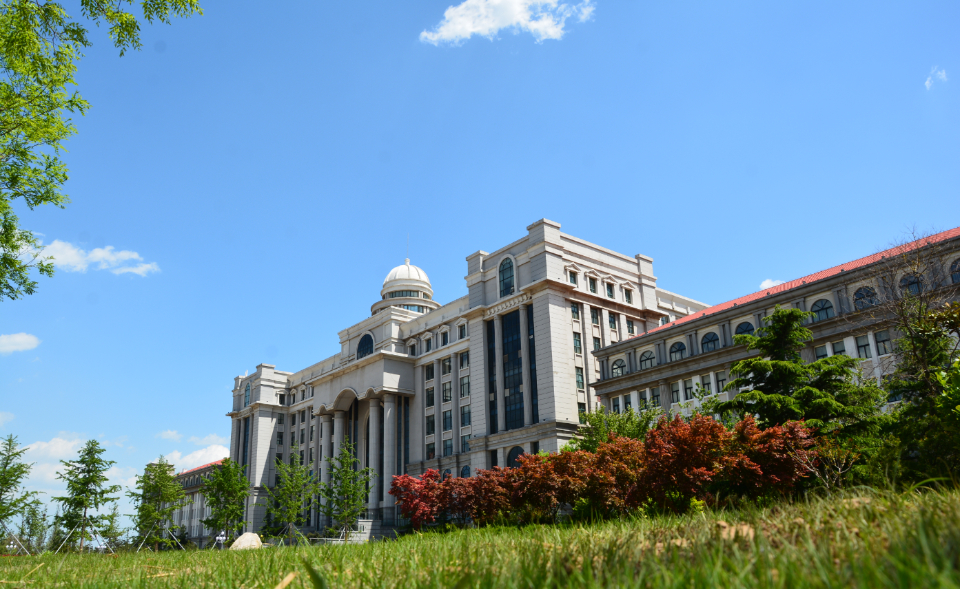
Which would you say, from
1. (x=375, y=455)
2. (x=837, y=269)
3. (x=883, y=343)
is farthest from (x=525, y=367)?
(x=883, y=343)

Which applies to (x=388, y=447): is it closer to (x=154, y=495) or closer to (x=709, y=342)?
(x=154, y=495)

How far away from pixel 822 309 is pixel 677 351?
9791 millimetres

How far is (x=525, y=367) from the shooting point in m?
52.1

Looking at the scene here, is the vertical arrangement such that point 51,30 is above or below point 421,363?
below

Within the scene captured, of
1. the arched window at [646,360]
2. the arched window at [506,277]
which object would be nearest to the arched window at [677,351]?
the arched window at [646,360]

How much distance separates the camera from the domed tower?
76.2 metres

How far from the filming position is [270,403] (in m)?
82.5

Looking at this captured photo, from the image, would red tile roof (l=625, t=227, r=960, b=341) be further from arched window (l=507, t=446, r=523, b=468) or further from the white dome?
the white dome

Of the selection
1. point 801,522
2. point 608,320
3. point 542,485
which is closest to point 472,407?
point 608,320

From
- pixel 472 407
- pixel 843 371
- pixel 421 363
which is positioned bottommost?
pixel 843 371

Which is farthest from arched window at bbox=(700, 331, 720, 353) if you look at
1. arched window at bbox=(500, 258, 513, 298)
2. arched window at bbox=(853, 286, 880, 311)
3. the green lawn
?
the green lawn

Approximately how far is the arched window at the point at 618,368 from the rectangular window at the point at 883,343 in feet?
56.3

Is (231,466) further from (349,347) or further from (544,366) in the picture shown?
(544,366)

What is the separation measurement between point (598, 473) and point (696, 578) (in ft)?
62.8
